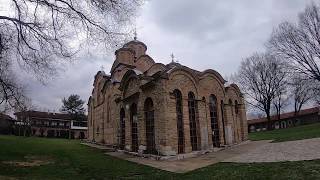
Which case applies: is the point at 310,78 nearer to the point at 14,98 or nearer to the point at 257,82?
the point at 257,82

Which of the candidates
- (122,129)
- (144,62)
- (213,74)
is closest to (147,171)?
(122,129)

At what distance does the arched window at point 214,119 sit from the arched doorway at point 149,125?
4854mm

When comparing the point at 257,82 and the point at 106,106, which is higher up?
the point at 257,82

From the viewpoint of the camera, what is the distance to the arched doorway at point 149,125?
63.3 ft

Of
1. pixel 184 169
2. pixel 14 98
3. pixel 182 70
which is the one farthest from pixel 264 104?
pixel 14 98

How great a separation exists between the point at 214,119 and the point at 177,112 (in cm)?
425

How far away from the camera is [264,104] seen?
1825 inches

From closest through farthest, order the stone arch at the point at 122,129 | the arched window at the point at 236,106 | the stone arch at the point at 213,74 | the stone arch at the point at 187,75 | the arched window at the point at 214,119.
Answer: the stone arch at the point at 187,75 → the arched window at the point at 214,119 → the stone arch at the point at 213,74 → the stone arch at the point at 122,129 → the arched window at the point at 236,106

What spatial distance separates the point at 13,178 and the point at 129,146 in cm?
1102

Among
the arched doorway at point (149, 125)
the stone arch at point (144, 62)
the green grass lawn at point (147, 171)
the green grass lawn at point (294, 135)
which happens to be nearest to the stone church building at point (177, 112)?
the arched doorway at point (149, 125)

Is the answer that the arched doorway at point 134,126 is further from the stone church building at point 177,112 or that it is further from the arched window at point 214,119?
the arched window at point 214,119

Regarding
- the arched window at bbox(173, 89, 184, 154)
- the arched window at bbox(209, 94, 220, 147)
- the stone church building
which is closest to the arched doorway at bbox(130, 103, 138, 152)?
the stone church building

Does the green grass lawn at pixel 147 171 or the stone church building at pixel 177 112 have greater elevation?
the stone church building at pixel 177 112

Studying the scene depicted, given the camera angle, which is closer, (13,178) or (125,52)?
(13,178)
